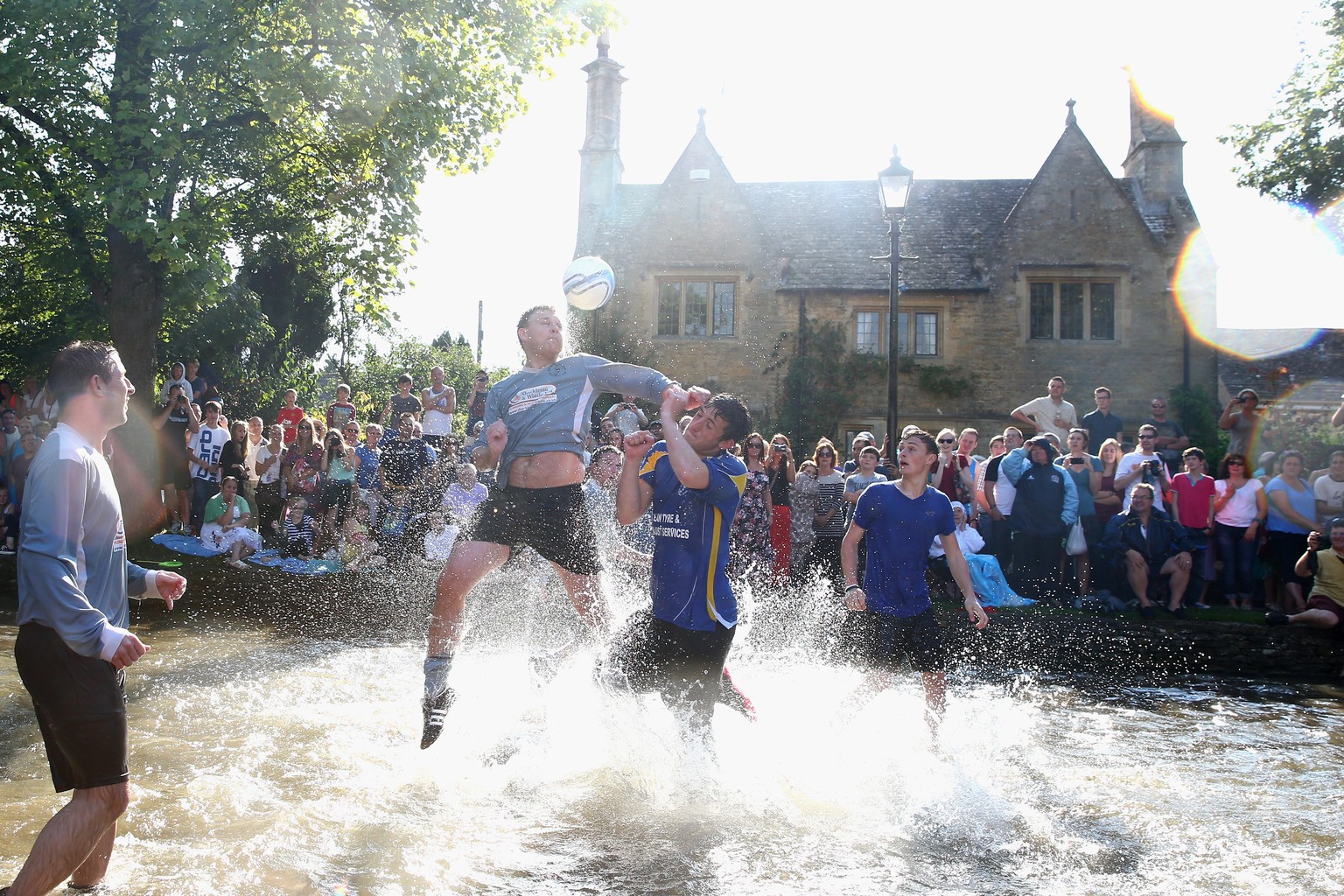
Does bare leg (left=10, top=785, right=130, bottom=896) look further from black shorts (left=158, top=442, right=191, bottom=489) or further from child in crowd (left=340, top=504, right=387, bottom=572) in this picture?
black shorts (left=158, top=442, right=191, bottom=489)

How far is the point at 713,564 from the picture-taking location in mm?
5008

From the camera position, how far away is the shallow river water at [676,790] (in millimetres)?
4082

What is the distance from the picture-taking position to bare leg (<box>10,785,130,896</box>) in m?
3.30

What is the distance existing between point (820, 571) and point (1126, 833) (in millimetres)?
7004

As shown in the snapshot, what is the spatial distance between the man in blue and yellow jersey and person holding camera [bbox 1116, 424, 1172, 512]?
7.99m

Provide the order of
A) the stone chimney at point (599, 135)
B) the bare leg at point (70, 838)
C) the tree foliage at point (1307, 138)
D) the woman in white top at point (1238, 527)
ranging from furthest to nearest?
the stone chimney at point (599, 135) < the tree foliage at point (1307, 138) < the woman in white top at point (1238, 527) < the bare leg at point (70, 838)

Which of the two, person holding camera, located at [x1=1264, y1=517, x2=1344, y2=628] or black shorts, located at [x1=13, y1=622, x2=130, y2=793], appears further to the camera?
person holding camera, located at [x1=1264, y1=517, x2=1344, y2=628]

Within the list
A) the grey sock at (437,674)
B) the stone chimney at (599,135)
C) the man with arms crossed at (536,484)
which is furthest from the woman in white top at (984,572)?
the stone chimney at (599,135)

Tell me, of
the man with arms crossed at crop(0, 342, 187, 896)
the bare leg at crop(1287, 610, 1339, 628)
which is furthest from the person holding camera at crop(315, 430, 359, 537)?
the bare leg at crop(1287, 610, 1339, 628)

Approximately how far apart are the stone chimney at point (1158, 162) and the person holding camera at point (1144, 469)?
15052mm

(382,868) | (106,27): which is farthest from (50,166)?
(382,868)

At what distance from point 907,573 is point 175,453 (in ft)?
38.1

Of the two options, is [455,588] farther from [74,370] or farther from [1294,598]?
[1294,598]

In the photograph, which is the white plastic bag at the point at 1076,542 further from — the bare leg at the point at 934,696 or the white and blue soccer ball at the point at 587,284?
the white and blue soccer ball at the point at 587,284
